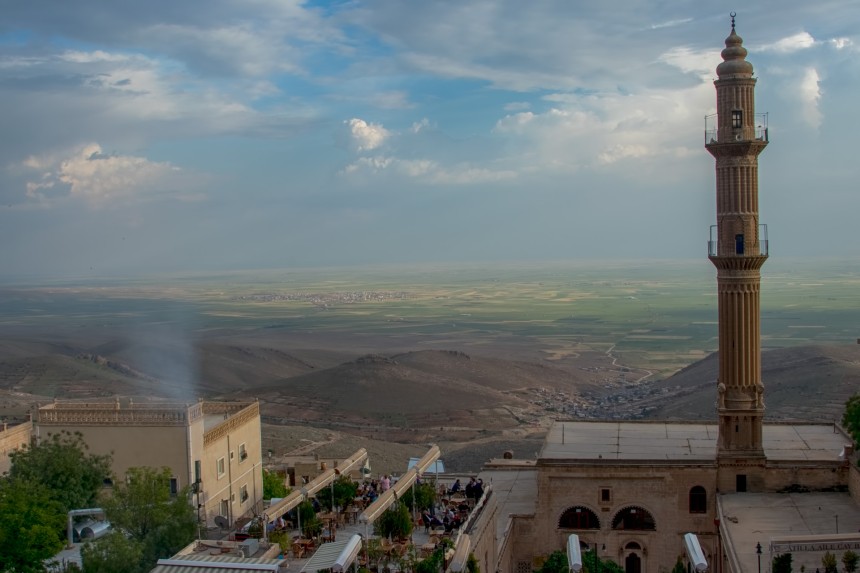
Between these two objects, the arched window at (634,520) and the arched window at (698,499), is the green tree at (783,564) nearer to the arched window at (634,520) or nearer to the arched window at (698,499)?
the arched window at (698,499)

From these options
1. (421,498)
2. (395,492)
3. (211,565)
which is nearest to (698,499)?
(421,498)

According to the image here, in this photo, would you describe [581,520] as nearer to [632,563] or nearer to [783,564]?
[632,563]

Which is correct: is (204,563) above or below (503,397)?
above

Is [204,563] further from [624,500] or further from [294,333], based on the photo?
[294,333]

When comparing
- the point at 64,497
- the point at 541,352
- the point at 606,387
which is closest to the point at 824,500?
the point at 64,497

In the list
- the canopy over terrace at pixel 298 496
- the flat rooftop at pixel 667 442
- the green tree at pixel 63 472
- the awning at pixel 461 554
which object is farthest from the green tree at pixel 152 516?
the flat rooftop at pixel 667 442

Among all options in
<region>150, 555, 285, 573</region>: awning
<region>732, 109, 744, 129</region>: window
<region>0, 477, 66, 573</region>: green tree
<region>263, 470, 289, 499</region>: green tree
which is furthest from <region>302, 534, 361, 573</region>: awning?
<region>732, 109, 744, 129</region>: window

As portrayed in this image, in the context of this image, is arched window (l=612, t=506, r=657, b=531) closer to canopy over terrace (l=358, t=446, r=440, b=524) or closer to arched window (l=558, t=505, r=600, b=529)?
arched window (l=558, t=505, r=600, b=529)
